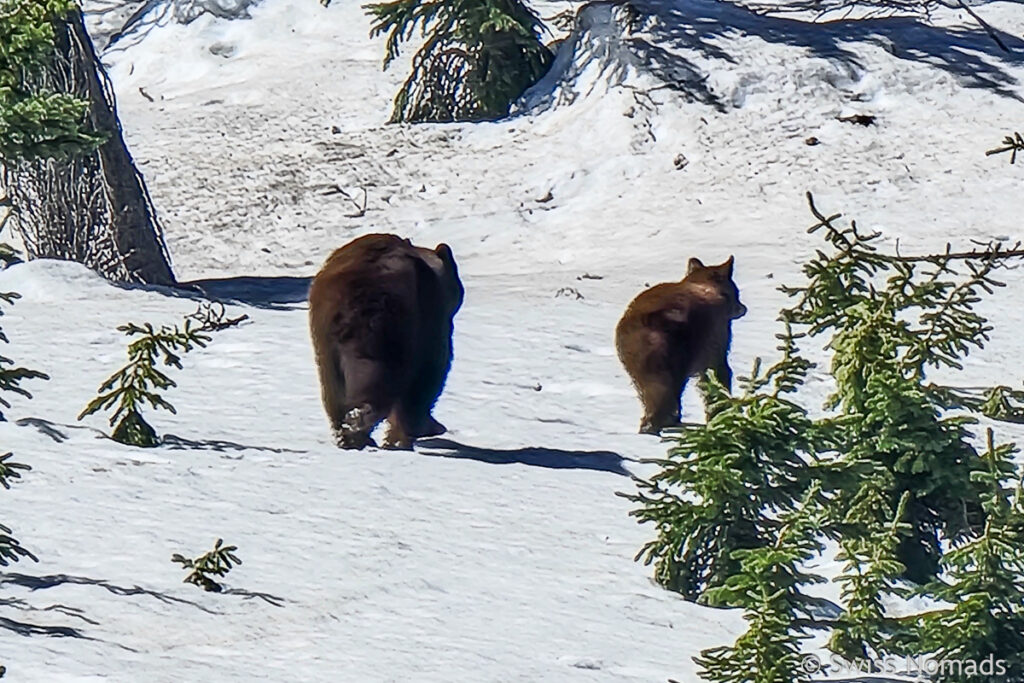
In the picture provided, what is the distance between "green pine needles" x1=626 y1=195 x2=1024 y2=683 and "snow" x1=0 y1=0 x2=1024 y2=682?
0.31 m

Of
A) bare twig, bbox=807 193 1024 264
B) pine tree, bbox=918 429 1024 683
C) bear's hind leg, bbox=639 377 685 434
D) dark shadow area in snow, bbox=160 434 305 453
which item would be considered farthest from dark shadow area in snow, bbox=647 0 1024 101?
pine tree, bbox=918 429 1024 683

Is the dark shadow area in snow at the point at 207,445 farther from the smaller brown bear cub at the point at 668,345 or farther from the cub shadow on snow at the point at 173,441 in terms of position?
the smaller brown bear cub at the point at 668,345

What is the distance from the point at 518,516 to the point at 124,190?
757cm

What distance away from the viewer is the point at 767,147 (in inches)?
685

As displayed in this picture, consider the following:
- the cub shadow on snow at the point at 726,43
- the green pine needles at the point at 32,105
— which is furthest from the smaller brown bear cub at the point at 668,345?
the cub shadow on snow at the point at 726,43

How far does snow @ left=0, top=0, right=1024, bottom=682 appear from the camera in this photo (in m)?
5.54

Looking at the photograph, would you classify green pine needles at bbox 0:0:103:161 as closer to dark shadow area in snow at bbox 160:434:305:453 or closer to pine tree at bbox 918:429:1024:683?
pine tree at bbox 918:429:1024:683

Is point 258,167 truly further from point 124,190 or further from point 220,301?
point 220,301

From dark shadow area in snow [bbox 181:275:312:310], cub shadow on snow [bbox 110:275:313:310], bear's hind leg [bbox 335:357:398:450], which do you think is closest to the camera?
bear's hind leg [bbox 335:357:398:450]

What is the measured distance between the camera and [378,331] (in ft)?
25.8

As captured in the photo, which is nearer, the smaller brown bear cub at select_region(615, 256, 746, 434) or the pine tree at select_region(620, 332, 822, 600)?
the pine tree at select_region(620, 332, 822, 600)

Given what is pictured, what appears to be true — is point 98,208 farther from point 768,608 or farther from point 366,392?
point 768,608

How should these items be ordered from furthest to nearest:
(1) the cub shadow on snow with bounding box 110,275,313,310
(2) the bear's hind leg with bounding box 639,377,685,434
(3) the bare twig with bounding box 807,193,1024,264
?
→ (1) the cub shadow on snow with bounding box 110,275,313,310 → (2) the bear's hind leg with bounding box 639,377,685,434 → (3) the bare twig with bounding box 807,193,1024,264

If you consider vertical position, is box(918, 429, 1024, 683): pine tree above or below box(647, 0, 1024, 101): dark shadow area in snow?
below
